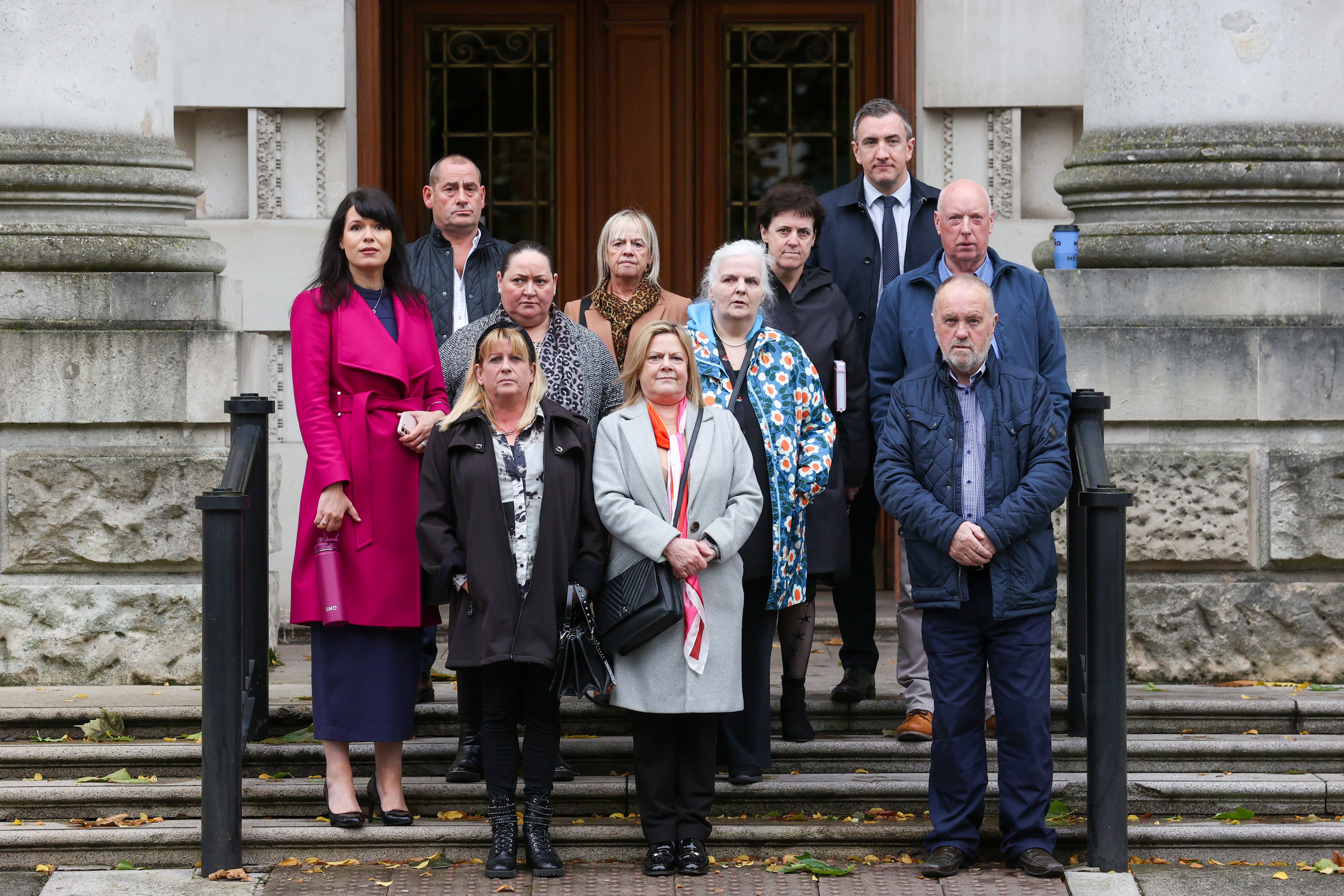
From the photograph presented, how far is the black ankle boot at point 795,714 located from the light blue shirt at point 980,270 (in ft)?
4.91

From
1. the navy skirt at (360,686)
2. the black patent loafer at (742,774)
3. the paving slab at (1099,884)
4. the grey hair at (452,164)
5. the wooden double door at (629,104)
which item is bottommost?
the paving slab at (1099,884)

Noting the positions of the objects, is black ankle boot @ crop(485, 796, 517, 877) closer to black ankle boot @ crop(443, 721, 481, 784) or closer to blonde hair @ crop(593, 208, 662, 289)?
black ankle boot @ crop(443, 721, 481, 784)

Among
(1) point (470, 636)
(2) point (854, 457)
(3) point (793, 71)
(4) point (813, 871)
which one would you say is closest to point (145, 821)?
(1) point (470, 636)

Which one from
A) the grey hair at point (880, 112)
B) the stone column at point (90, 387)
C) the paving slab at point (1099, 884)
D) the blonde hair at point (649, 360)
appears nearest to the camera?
the paving slab at point (1099, 884)

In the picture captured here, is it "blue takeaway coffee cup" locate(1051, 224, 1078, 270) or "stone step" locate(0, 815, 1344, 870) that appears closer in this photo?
"stone step" locate(0, 815, 1344, 870)

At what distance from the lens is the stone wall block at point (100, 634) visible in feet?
21.0

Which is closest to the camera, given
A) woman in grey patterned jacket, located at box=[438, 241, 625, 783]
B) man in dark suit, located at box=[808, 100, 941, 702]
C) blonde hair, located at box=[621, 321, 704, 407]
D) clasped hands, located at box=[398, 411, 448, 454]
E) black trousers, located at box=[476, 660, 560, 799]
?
black trousers, located at box=[476, 660, 560, 799]

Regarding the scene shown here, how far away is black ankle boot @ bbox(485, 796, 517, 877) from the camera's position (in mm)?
4973

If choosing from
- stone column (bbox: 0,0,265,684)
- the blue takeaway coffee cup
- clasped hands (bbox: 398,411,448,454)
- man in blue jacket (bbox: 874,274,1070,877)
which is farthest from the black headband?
the blue takeaway coffee cup

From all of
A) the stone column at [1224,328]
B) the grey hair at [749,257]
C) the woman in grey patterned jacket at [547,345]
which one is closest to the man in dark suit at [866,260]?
the grey hair at [749,257]

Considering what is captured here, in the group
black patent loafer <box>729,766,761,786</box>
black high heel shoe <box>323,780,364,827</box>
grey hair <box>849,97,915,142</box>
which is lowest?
black high heel shoe <box>323,780,364,827</box>

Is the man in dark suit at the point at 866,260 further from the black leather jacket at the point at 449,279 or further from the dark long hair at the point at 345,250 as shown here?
the dark long hair at the point at 345,250

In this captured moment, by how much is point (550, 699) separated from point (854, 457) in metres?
1.50

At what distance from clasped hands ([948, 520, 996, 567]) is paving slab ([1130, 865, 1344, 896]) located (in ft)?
3.66
